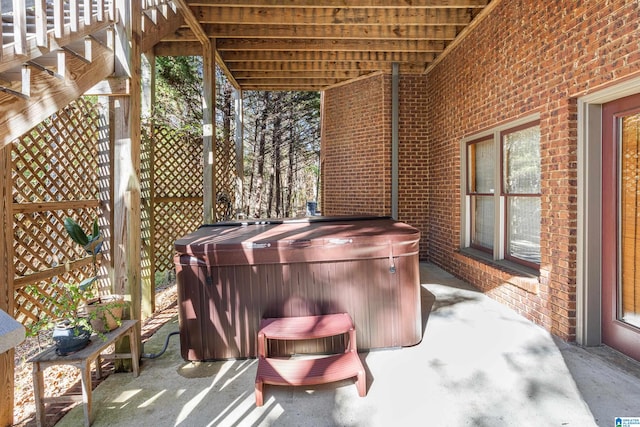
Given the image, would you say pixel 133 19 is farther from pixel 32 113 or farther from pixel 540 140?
pixel 540 140

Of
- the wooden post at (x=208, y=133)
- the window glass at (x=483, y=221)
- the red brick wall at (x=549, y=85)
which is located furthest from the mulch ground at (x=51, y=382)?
the window glass at (x=483, y=221)

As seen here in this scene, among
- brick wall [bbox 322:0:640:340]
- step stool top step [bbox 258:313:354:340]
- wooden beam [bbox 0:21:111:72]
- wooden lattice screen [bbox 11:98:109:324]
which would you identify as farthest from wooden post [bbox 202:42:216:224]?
brick wall [bbox 322:0:640:340]

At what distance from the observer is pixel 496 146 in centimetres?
393

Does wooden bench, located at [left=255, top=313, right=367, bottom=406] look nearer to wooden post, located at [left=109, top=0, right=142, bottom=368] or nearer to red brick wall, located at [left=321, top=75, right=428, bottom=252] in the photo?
wooden post, located at [left=109, top=0, right=142, bottom=368]

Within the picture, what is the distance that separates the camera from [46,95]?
1812mm

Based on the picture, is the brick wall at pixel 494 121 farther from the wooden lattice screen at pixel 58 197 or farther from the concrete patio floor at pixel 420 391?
the wooden lattice screen at pixel 58 197

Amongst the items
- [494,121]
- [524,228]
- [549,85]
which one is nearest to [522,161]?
[494,121]

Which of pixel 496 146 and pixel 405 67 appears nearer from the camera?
pixel 496 146

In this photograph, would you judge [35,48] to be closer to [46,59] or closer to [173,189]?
[46,59]

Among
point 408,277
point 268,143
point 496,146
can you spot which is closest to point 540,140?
point 496,146

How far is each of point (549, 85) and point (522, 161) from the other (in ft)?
2.90

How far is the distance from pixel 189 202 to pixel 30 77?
3577mm

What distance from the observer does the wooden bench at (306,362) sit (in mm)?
2025

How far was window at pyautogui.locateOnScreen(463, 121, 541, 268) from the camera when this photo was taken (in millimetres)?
3414
